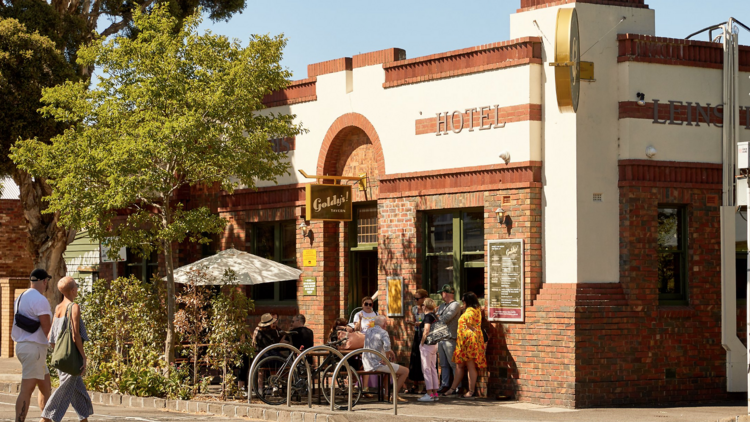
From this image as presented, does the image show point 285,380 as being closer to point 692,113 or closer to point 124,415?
point 124,415

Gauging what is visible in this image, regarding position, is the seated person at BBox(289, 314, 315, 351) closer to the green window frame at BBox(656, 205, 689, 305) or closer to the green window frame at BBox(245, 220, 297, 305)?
the green window frame at BBox(245, 220, 297, 305)

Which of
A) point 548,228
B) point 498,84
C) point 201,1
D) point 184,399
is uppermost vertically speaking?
point 201,1

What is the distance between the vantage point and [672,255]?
656 inches

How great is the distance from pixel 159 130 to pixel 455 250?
529 cm

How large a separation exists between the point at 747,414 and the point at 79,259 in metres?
20.1

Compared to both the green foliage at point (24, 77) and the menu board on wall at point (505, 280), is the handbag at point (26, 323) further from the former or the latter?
the green foliage at point (24, 77)

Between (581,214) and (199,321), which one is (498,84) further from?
(199,321)

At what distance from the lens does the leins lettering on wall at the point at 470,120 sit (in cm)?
1675

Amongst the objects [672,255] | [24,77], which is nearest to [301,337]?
[672,255]

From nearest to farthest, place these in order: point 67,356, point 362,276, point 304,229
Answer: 1. point 67,356
2. point 362,276
3. point 304,229

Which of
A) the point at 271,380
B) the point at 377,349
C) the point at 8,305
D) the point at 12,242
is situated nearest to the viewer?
the point at 271,380

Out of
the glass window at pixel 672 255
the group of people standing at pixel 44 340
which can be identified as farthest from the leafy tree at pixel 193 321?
the glass window at pixel 672 255

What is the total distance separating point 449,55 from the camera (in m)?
17.6

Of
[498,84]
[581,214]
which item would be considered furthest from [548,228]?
[498,84]
